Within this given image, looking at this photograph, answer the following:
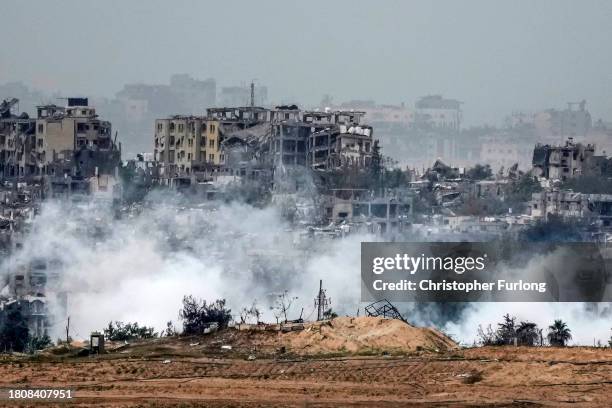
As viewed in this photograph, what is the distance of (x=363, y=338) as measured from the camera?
1214 inches

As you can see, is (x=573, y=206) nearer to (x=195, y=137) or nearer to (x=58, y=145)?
(x=195, y=137)

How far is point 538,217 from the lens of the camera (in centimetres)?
7444

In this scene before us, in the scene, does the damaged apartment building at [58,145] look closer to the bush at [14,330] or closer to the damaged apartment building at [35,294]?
the damaged apartment building at [35,294]

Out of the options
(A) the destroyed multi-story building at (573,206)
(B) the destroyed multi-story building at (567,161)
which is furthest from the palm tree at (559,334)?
(B) the destroyed multi-story building at (567,161)

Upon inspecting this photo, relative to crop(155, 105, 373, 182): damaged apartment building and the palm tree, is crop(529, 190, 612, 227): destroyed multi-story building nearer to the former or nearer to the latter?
crop(155, 105, 373, 182): damaged apartment building

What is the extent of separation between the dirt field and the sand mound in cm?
36

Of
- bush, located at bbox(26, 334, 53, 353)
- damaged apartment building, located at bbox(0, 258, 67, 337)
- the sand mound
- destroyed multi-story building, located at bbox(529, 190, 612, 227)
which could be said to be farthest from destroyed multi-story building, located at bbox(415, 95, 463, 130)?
the sand mound

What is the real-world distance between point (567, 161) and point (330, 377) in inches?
2520

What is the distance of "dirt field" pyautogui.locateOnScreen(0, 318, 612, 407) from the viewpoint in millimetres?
26094

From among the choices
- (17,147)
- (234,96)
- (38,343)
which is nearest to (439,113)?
(234,96)

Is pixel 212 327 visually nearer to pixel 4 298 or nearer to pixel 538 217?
pixel 4 298

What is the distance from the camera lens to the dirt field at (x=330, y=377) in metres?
26.1

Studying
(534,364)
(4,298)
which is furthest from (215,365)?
(4,298)

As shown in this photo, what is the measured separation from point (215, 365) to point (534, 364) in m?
5.23
